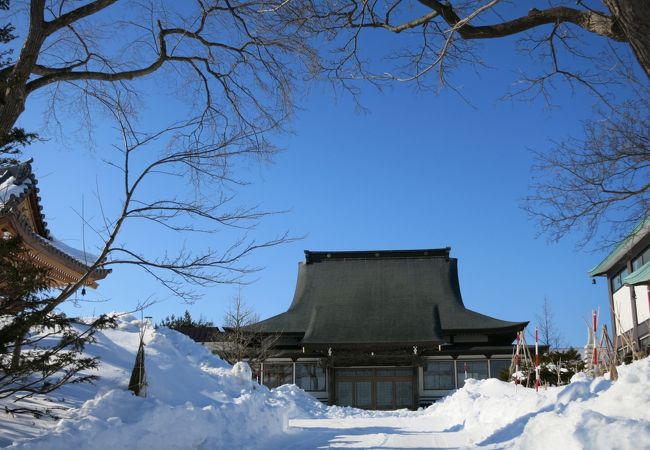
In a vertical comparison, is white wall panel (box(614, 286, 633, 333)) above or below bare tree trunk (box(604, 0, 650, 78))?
above

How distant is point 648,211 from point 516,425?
3.19 meters

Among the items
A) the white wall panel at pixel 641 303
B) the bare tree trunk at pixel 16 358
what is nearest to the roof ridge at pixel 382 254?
the white wall panel at pixel 641 303

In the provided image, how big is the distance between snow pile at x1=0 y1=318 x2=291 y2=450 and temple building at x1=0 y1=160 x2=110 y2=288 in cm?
149

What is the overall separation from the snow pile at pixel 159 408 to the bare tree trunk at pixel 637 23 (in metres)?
5.50

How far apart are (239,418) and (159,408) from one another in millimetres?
2453

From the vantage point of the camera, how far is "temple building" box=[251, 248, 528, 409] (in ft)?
85.8

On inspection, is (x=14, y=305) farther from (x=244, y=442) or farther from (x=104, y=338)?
(x=104, y=338)

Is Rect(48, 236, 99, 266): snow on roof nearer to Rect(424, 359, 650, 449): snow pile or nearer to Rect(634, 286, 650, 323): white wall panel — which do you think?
Rect(424, 359, 650, 449): snow pile

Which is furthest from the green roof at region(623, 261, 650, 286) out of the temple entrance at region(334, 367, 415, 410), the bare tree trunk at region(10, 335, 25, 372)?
the bare tree trunk at region(10, 335, 25, 372)

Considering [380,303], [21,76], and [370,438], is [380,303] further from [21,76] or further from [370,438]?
[21,76]

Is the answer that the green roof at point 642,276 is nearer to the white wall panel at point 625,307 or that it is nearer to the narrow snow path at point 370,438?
the white wall panel at point 625,307

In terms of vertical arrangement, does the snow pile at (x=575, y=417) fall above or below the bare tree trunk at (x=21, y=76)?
below

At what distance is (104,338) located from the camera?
1264 centimetres

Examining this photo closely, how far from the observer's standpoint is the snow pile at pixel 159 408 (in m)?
6.15
